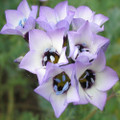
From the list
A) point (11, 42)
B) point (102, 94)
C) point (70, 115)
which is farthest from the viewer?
point (11, 42)

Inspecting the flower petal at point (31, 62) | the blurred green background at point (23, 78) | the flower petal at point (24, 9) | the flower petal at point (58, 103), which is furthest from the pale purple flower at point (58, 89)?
the blurred green background at point (23, 78)

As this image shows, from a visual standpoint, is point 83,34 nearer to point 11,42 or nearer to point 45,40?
point 45,40

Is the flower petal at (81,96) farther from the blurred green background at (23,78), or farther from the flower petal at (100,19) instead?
the blurred green background at (23,78)

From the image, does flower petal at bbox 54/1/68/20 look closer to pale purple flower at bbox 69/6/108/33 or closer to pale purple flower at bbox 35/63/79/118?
pale purple flower at bbox 69/6/108/33

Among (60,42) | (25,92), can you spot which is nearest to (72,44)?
(60,42)

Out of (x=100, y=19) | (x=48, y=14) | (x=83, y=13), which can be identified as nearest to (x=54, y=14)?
(x=48, y=14)

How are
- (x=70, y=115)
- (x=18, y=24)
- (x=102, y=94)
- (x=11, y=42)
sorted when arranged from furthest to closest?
(x=11, y=42)
(x=70, y=115)
(x=18, y=24)
(x=102, y=94)

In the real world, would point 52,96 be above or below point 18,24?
below
